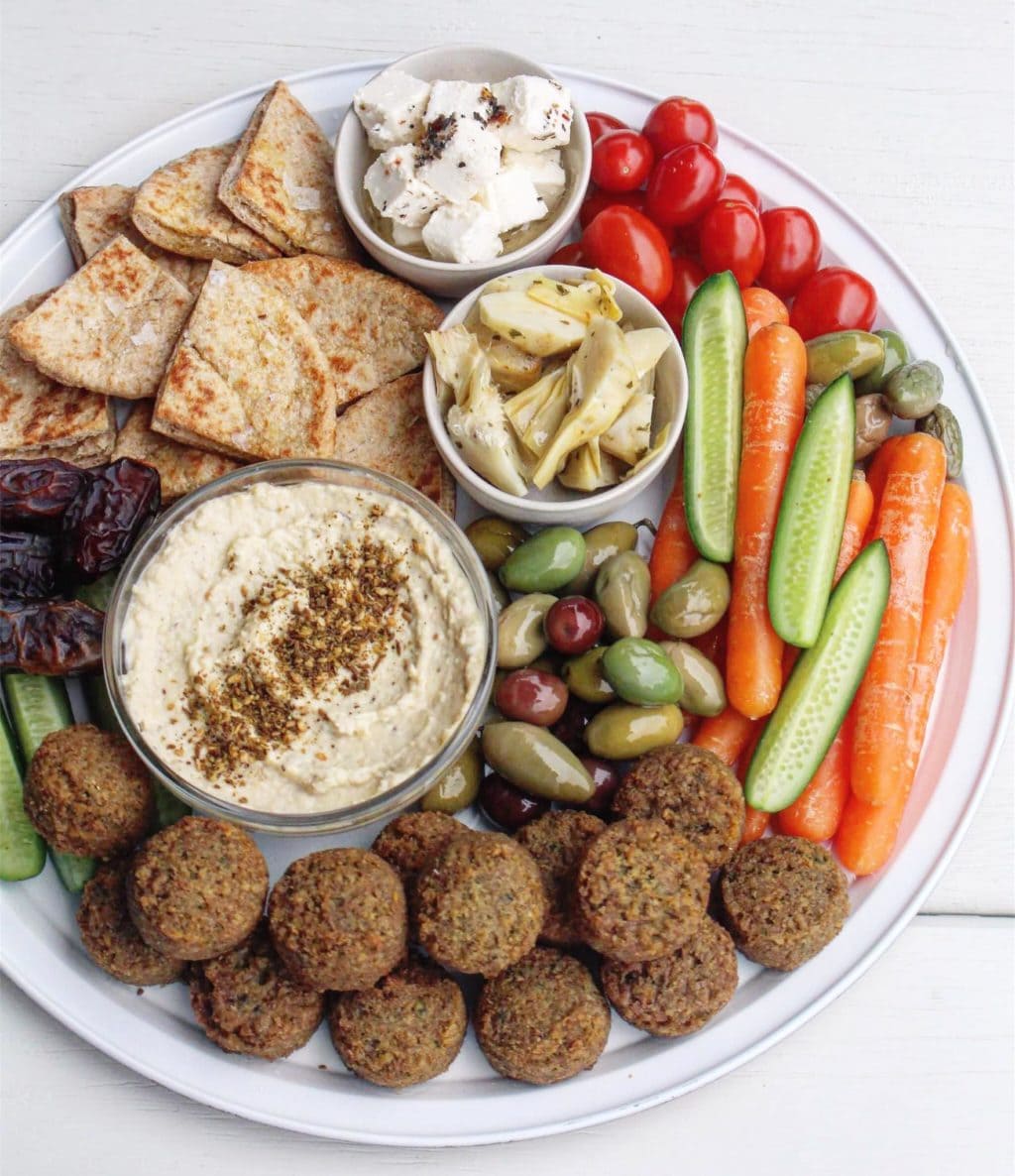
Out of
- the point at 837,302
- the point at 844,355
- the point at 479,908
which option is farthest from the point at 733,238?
the point at 479,908

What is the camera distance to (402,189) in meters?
2.95

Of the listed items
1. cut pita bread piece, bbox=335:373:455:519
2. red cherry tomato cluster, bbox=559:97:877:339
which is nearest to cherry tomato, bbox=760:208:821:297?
red cherry tomato cluster, bbox=559:97:877:339

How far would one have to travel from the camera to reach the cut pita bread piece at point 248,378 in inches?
117

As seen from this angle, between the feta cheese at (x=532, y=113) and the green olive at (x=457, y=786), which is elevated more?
the feta cheese at (x=532, y=113)

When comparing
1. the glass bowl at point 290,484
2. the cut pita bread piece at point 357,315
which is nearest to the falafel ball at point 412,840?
the glass bowl at point 290,484

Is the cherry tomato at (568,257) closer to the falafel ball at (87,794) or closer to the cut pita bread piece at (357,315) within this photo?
the cut pita bread piece at (357,315)

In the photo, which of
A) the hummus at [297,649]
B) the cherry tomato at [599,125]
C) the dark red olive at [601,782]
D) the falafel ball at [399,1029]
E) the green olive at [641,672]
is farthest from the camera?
the cherry tomato at [599,125]

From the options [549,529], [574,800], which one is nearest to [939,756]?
[574,800]

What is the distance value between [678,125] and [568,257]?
18.6 inches

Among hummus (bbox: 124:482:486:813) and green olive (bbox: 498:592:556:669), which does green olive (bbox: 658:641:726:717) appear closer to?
green olive (bbox: 498:592:556:669)

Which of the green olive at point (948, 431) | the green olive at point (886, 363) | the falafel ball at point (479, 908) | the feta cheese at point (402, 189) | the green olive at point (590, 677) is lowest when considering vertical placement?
the falafel ball at point (479, 908)

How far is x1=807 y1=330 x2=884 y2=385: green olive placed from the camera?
3.04 m

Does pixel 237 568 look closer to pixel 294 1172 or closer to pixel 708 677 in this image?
pixel 708 677

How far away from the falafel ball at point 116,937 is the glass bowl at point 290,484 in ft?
0.84
